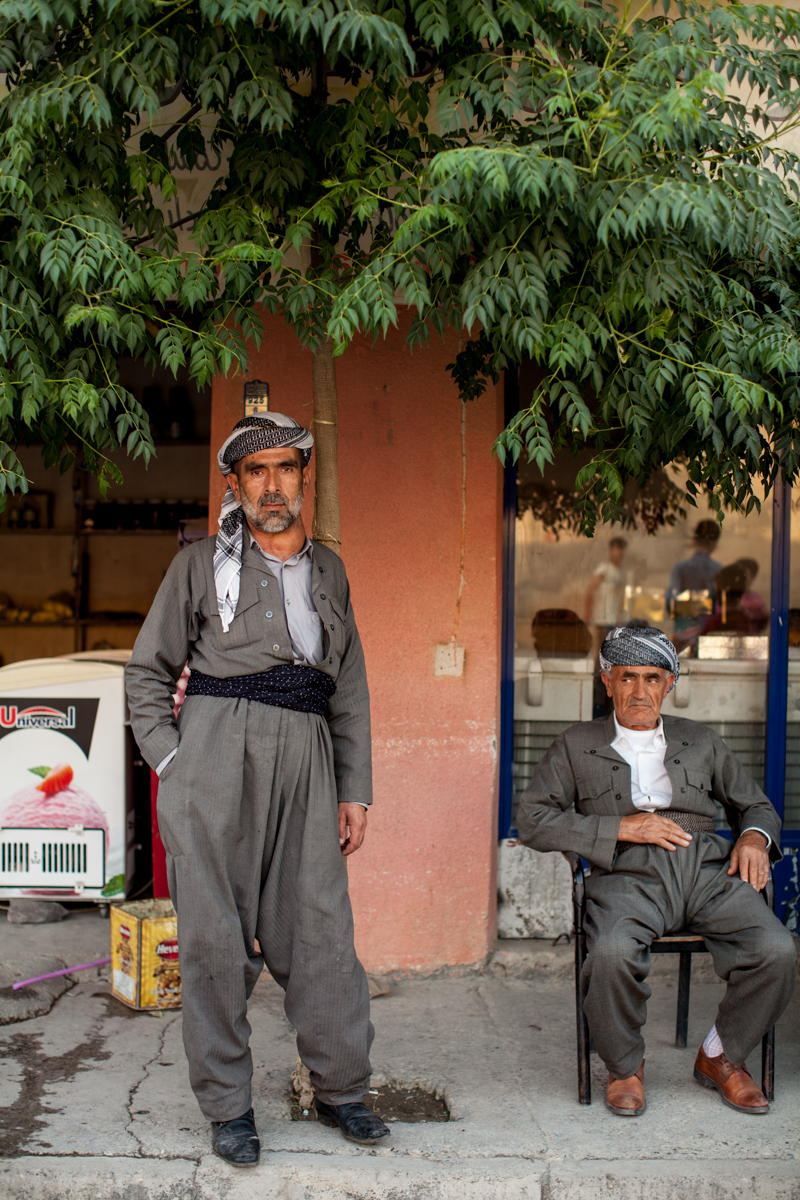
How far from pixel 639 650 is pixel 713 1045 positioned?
120 centimetres

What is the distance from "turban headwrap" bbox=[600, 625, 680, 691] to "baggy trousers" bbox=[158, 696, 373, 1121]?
3.18ft

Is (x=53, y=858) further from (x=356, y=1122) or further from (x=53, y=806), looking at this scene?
(x=356, y=1122)

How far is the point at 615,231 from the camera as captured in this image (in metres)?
2.37

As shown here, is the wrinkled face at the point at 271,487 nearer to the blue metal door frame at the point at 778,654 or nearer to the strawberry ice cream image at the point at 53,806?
the strawberry ice cream image at the point at 53,806

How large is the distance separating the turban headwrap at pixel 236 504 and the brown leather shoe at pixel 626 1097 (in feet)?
5.64

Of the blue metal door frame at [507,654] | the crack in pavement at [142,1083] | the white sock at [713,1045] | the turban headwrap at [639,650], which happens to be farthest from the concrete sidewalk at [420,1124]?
the turban headwrap at [639,650]

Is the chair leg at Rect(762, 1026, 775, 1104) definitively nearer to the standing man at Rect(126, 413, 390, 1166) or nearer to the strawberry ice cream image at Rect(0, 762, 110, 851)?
the standing man at Rect(126, 413, 390, 1166)

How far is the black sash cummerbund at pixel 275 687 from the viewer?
271cm

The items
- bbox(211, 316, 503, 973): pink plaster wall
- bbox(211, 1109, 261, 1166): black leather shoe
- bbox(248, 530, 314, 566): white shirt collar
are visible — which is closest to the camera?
bbox(211, 1109, 261, 1166): black leather shoe

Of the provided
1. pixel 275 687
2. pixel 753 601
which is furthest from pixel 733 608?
pixel 275 687

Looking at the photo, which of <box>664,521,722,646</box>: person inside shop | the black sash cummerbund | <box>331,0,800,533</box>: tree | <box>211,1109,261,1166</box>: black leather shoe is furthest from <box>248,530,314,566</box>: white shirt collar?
<box>664,521,722,646</box>: person inside shop

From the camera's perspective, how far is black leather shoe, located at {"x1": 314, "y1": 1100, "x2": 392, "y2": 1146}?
8.79 ft

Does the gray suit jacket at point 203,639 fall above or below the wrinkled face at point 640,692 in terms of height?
above

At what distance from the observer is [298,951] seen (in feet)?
8.82
